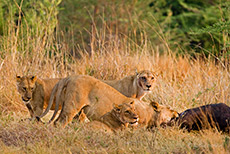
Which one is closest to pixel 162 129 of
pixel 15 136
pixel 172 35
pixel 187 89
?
pixel 15 136

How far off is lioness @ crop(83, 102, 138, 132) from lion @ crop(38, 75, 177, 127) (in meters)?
0.10

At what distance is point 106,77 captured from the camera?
29.7 feet

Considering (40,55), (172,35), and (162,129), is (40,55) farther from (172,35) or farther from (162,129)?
(172,35)

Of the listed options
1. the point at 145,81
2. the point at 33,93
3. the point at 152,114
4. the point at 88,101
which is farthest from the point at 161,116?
the point at 33,93

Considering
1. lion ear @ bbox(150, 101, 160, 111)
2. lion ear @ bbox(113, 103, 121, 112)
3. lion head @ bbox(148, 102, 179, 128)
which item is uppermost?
lion ear @ bbox(113, 103, 121, 112)

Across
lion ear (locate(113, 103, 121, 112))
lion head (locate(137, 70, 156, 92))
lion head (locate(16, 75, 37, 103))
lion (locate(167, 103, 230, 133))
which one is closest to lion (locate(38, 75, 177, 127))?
lion ear (locate(113, 103, 121, 112))

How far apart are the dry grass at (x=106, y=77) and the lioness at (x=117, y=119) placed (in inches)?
11.4

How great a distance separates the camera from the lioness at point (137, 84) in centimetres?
771

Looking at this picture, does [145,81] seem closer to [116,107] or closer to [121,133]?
[116,107]

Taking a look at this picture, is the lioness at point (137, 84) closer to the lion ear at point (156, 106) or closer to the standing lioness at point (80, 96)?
the lion ear at point (156, 106)

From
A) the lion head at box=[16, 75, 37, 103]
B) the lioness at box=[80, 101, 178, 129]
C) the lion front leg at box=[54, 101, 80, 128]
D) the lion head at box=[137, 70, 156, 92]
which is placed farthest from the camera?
the lion head at box=[137, 70, 156, 92]

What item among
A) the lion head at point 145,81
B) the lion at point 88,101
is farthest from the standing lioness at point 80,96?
the lion head at point 145,81

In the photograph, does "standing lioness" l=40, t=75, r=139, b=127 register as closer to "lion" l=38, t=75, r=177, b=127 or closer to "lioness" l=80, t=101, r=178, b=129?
"lion" l=38, t=75, r=177, b=127

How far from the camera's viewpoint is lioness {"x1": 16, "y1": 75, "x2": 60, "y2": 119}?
269 inches
